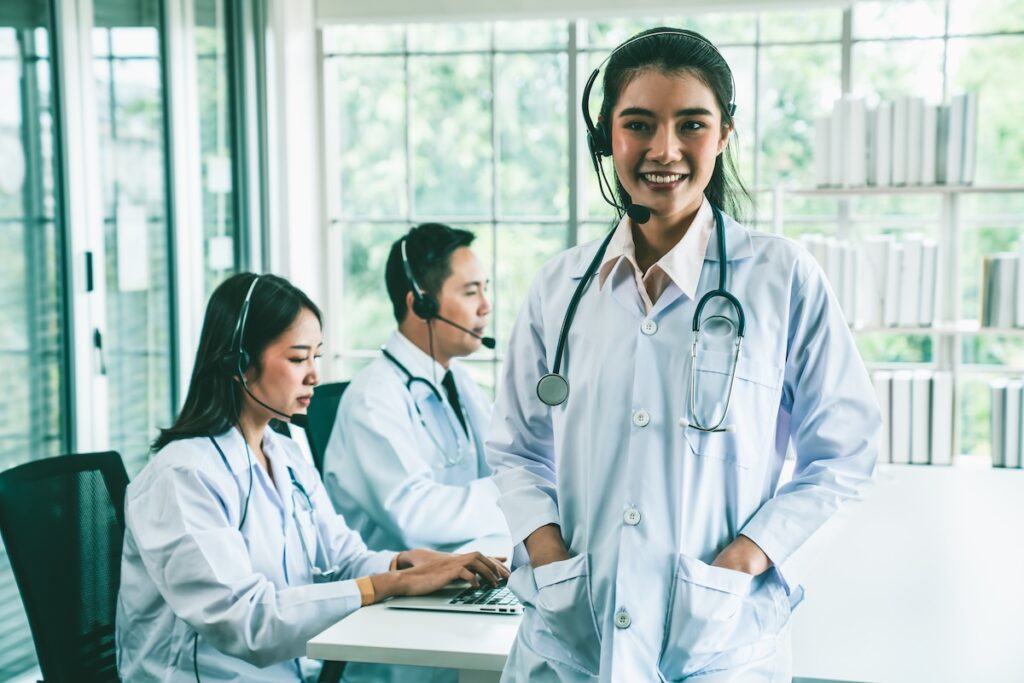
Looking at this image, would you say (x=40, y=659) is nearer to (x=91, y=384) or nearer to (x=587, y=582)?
(x=587, y=582)

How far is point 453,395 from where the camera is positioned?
8.68 ft

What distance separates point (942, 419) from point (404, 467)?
2.55 meters

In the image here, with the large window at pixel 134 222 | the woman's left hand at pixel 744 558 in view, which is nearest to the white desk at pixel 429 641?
the woman's left hand at pixel 744 558

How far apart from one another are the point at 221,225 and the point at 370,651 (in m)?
2.89

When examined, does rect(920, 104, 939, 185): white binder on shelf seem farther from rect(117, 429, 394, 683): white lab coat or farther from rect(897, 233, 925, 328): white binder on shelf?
rect(117, 429, 394, 683): white lab coat

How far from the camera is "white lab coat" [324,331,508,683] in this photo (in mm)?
2270

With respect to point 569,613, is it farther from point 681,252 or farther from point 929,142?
point 929,142

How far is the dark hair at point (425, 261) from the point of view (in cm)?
Result: 264

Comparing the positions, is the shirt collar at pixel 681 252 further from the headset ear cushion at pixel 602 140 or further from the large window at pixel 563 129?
the large window at pixel 563 129

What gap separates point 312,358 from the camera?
6.67 ft

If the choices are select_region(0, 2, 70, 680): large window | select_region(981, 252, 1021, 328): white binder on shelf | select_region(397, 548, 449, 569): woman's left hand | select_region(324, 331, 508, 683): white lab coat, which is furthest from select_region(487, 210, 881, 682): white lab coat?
select_region(981, 252, 1021, 328): white binder on shelf

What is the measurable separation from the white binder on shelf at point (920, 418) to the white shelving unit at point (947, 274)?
0.11 metres

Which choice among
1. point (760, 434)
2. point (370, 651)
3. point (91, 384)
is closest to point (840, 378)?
point (760, 434)

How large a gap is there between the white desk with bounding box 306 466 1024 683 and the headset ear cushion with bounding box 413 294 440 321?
1005 mm
